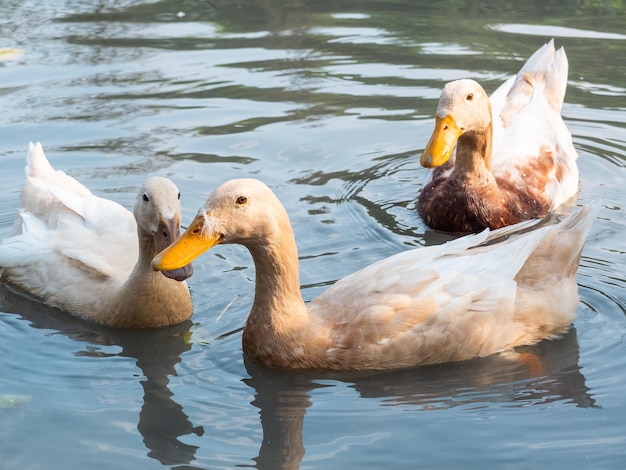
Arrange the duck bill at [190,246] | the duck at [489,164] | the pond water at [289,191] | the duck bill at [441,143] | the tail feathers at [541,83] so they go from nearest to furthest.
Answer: the pond water at [289,191] → the duck bill at [190,246] → the duck bill at [441,143] → the duck at [489,164] → the tail feathers at [541,83]

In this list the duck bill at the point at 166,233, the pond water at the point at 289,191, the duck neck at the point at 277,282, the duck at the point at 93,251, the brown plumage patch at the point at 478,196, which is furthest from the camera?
the brown plumage patch at the point at 478,196

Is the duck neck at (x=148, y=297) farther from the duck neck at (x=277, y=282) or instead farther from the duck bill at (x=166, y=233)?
the duck neck at (x=277, y=282)

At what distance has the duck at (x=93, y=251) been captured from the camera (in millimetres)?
6434

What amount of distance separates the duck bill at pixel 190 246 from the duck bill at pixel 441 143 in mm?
2309

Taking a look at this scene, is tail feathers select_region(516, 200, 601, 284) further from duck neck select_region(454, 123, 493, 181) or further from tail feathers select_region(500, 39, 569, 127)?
tail feathers select_region(500, 39, 569, 127)

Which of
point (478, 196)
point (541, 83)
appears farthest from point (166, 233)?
point (541, 83)

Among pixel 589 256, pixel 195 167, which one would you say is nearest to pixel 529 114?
pixel 589 256

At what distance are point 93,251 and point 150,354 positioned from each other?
1003 mm

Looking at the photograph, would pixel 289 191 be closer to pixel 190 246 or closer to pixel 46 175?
pixel 46 175

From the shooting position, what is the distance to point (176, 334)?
6633mm

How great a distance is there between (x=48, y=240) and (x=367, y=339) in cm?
242

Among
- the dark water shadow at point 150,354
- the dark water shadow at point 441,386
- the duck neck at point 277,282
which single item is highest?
the duck neck at point 277,282

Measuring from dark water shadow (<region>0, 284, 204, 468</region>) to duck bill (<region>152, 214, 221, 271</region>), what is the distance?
2.21ft

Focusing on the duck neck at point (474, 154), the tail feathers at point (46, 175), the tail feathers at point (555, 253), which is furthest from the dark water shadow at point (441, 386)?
the duck neck at point (474, 154)
